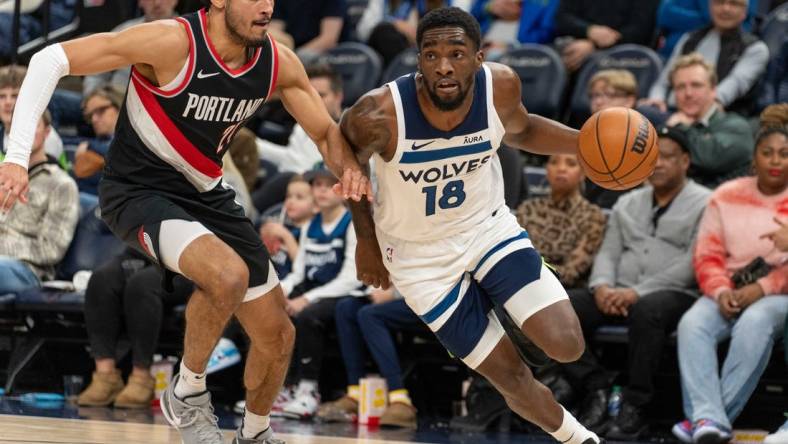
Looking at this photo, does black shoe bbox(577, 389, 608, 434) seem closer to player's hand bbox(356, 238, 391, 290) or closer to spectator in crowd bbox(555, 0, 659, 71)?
player's hand bbox(356, 238, 391, 290)

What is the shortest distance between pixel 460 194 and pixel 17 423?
104 inches

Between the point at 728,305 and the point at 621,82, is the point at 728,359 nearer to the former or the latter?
the point at 728,305

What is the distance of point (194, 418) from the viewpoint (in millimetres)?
5109

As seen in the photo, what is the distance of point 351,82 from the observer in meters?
10.1

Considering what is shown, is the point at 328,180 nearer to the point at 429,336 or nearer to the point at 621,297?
the point at 429,336

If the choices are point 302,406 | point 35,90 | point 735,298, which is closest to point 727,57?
point 735,298

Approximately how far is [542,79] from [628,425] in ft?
10.9

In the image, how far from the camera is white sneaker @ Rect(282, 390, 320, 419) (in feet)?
23.9

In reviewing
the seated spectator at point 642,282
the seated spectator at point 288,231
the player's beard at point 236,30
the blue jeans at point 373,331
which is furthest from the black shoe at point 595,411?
the player's beard at point 236,30

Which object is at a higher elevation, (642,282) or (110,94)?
(110,94)

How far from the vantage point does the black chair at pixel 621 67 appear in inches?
354

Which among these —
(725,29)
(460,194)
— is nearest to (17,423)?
(460,194)

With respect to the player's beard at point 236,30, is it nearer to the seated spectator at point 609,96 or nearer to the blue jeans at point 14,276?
the seated spectator at point 609,96

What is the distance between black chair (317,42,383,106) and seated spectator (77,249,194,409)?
2.77 m
